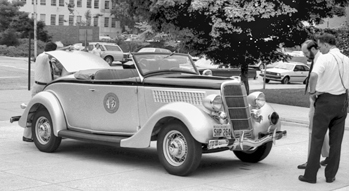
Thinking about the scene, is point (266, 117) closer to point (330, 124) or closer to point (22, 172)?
point (330, 124)

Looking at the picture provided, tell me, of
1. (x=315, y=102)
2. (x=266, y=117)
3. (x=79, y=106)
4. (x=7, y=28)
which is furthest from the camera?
(x=7, y=28)

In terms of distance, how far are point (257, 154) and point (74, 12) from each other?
97407 millimetres

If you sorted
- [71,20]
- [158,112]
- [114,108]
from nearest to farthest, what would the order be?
[158,112]
[114,108]
[71,20]

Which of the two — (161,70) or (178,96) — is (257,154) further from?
(161,70)

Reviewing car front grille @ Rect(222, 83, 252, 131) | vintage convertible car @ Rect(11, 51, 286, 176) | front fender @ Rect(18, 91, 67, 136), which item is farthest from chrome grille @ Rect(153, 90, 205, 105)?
front fender @ Rect(18, 91, 67, 136)

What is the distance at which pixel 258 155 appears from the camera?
981 cm

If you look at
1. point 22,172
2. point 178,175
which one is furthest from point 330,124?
point 22,172

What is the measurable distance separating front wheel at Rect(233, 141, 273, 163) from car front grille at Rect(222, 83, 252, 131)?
870 mm

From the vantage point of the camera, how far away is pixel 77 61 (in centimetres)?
1120

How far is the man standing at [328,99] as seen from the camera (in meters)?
8.27

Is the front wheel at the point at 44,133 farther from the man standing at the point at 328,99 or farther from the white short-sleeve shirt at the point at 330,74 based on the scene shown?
the white short-sleeve shirt at the point at 330,74

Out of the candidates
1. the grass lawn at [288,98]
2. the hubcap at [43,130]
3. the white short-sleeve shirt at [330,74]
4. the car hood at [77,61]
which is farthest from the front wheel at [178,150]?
the grass lawn at [288,98]

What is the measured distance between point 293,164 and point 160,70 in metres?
2.49

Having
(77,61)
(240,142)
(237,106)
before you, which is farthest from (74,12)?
(240,142)
